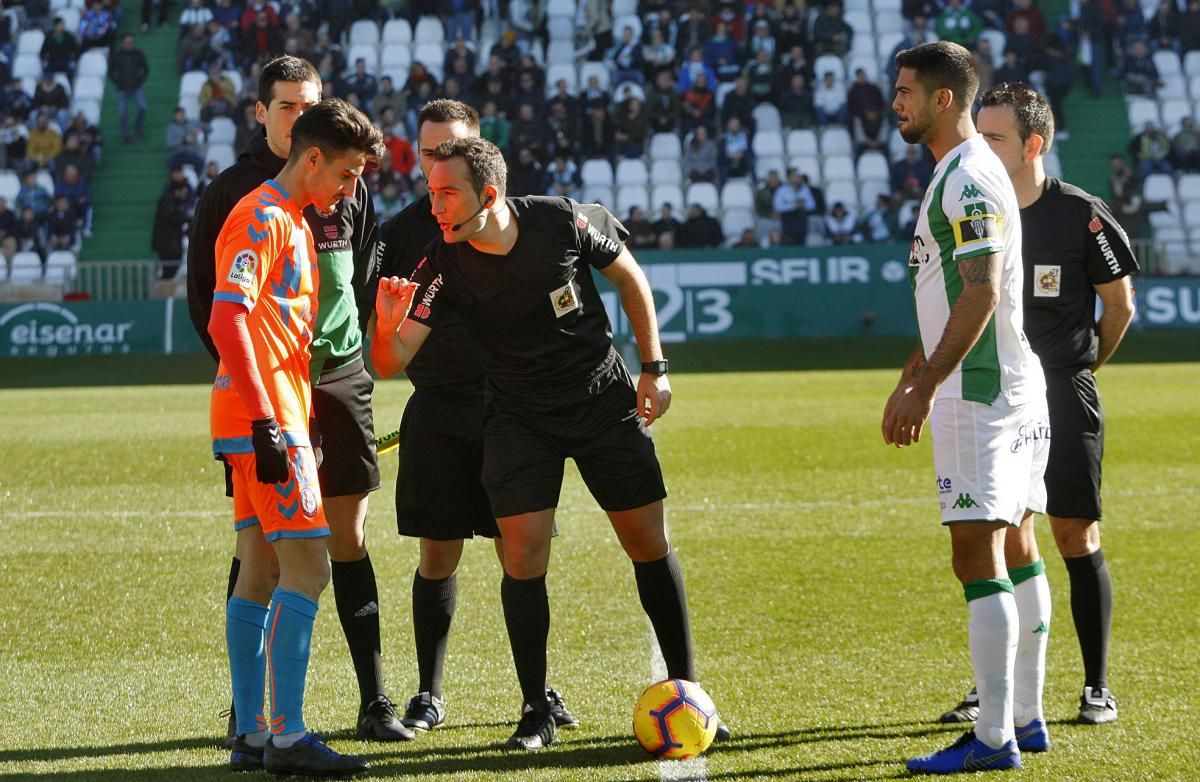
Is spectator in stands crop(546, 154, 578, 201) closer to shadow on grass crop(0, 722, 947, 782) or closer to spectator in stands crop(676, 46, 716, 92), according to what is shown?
spectator in stands crop(676, 46, 716, 92)

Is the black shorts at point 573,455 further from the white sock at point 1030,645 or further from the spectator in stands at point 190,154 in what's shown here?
the spectator in stands at point 190,154

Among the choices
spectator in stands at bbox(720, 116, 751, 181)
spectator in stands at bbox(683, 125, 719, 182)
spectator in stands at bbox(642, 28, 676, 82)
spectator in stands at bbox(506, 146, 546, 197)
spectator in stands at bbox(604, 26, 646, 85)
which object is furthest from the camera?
spectator in stands at bbox(642, 28, 676, 82)

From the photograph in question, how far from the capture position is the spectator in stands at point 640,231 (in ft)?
69.9

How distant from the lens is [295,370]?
167 inches

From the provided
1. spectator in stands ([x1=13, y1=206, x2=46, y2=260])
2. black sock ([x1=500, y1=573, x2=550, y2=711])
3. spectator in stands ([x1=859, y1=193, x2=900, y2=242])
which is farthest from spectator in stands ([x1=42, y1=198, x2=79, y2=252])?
black sock ([x1=500, y1=573, x2=550, y2=711])

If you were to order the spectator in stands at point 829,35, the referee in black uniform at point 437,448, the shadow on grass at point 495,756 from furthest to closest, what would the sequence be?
the spectator in stands at point 829,35, the referee in black uniform at point 437,448, the shadow on grass at point 495,756

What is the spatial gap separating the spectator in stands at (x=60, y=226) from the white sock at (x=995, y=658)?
22.0 m

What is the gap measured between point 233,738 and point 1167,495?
6.73 meters

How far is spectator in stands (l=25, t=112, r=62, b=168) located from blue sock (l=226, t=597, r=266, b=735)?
76.8 feet

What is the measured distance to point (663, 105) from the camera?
25906mm

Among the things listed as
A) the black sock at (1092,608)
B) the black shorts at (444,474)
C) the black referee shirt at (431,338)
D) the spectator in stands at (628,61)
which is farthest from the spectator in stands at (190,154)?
the black sock at (1092,608)

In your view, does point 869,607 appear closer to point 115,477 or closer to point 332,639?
point 332,639

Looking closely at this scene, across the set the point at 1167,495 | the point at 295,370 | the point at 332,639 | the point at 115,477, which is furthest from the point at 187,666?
the point at 1167,495

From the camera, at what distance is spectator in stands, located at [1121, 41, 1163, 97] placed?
87.0 feet
